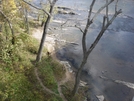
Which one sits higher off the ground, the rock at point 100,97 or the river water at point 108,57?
the river water at point 108,57

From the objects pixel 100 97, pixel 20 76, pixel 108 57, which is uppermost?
pixel 20 76

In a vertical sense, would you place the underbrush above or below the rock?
above

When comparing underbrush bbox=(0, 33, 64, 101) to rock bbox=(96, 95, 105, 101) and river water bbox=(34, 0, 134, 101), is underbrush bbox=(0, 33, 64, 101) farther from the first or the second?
river water bbox=(34, 0, 134, 101)

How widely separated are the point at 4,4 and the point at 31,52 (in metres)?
6.39

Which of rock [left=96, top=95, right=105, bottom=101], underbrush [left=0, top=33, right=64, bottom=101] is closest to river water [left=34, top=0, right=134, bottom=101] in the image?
rock [left=96, top=95, right=105, bottom=101]

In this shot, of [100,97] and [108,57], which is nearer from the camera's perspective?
[100,97]

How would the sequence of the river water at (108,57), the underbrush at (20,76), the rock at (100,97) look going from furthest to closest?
the river water at (108,57)
the rock at (100,97)
the underbrush at (20,76)

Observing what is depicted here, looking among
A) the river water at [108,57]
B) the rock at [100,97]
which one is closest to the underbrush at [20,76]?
the rock at [100,97]

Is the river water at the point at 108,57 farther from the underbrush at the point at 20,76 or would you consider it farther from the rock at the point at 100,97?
the underbrush at the point at 20,76

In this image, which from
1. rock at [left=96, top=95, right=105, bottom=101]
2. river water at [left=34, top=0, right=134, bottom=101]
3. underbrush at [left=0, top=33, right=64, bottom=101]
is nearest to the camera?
underbrush at [left=0, top=33, right=64, bottom=101]

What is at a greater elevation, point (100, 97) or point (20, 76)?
point (20, 76)

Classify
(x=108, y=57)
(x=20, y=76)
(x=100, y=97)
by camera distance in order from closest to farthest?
(x=20, y=76) < (x=100, y=97) < (x=108, y=57)

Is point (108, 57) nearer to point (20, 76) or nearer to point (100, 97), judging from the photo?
point (100, 97)

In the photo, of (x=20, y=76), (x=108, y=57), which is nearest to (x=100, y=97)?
(x=20, y=76)
